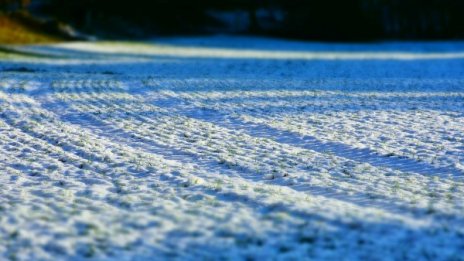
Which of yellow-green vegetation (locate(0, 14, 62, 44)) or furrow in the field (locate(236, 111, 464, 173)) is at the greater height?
yellow-green vegetation (locate(0, 14, 62, 44))

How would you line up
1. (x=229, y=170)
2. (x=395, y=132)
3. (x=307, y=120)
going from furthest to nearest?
(x=307, y=120) < (x=395, y=132) < (x=229, y=170)

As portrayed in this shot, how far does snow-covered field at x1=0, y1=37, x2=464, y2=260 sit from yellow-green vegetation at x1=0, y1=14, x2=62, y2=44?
1879 centimetres

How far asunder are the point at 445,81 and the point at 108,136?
14.0 metres

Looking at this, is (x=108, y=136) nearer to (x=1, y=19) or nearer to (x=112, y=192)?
(x=112, y=192)

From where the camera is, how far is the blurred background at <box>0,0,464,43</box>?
186 feet

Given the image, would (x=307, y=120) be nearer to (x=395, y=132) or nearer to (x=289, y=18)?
(x=395, y=132)

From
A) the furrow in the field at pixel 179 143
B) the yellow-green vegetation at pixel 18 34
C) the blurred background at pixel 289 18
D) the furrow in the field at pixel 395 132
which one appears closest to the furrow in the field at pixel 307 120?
the furrow in the field at pixel 395 132

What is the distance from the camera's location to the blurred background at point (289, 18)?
186 feet

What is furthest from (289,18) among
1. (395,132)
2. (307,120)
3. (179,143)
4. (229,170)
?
(229,170)

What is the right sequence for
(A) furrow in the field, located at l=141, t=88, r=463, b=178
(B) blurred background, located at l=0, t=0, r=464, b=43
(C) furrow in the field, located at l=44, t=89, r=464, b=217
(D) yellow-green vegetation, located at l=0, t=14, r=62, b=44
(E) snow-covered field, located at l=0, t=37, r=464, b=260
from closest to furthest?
(E) snow-covered field, located at l=0, t=37, r=464, b=260, (C) furrow in the field, located at l=44, t=89, r=464, b=217, (A) furrow in the field, located at l=141, t=88, r=463, b=178, (D) yellow-green vegetation, located at l=0, t=14, r=62, b=44, (B) blurred background, located at l=0, t=0, r=464, b=43

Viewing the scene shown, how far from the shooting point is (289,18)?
62.3 m

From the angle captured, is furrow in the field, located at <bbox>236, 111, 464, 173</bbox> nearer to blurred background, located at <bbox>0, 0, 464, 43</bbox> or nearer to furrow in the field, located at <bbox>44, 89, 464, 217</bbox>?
furrow in the field, located at <bbox>44, 89, 464, 217</bbox>

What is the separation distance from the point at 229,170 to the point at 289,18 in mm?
53399

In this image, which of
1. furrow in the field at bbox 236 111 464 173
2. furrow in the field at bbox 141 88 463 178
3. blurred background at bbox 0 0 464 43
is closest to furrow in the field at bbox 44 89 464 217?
furrow in the field at bbox 141 88 463 178
